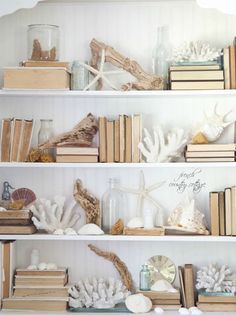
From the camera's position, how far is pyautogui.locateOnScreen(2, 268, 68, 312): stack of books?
298 cm

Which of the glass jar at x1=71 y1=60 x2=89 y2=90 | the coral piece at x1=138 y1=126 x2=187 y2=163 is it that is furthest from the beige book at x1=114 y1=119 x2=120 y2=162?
the glass jar at x1=71 y1=60 x2=89 y2=90

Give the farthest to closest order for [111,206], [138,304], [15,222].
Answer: [111,206] < [15,222] < [138,304]

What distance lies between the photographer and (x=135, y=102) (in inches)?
125

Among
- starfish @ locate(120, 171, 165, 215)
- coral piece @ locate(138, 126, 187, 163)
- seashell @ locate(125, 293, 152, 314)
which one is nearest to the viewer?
seashell @ locate(125, 293, 152, 314)

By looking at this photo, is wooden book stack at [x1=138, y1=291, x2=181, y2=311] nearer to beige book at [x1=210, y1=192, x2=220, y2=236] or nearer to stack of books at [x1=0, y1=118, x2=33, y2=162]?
beige book at [x1=210, y1=192, x2=220, y2=236]

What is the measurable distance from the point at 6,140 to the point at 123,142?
21.6 inches

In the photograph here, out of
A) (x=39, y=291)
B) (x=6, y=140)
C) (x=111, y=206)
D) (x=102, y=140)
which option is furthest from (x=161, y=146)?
(x=39, y=291)

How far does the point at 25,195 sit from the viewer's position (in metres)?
3.18

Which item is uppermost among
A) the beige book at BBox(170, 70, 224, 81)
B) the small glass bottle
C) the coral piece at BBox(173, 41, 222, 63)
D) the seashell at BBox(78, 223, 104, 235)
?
the coral piece at BBox(173, 41, 222, 63)

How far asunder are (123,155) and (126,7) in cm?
73

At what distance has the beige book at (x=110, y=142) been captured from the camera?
3.04m

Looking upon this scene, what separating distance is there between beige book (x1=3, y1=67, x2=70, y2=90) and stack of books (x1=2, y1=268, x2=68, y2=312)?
0.84 metres

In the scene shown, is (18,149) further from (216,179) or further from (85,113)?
(216,179)

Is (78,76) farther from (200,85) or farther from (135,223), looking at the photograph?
(135,223)
